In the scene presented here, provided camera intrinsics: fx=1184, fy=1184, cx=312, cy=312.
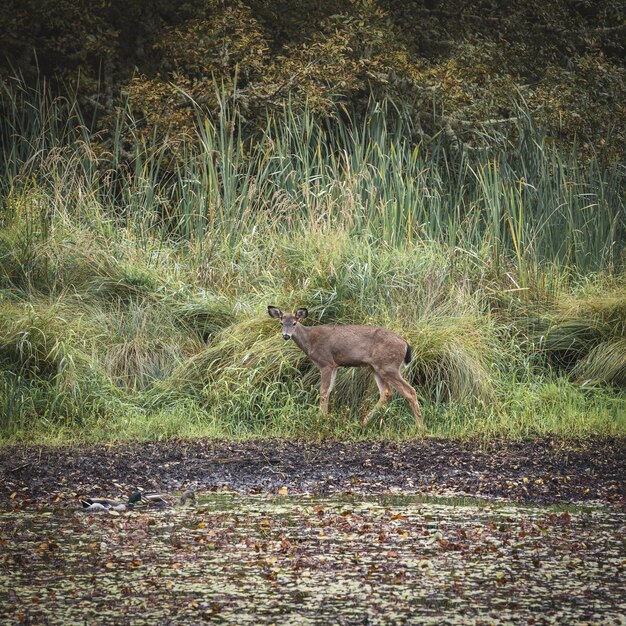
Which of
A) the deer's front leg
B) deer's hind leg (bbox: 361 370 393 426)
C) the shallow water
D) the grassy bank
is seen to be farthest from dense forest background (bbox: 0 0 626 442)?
the shallow water

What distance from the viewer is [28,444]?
9211 millimetres

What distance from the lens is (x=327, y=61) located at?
54.4ft

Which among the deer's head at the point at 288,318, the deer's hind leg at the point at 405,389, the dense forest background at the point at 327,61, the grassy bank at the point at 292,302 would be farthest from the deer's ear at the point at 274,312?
the dense forest background at the point at 327,61

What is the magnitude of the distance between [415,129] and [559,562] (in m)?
12.3

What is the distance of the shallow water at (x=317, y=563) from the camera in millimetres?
4965

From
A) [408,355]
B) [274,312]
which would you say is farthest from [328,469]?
[274,312]

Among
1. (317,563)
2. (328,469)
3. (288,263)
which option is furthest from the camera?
(288,263)

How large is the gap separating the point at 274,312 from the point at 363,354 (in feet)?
3.11

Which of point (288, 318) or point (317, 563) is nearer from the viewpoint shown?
point (317, 563)

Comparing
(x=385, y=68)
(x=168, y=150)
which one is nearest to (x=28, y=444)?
(x=168, y=150)

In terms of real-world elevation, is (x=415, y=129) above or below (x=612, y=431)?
above

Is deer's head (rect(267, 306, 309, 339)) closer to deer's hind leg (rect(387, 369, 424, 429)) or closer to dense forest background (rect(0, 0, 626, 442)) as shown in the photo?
dense forest background (rect(0, 0, 626, 442))

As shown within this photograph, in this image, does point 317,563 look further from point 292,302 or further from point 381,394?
point 292,302

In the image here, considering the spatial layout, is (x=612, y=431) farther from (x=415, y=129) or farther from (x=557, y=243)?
(x=415, y=129)
